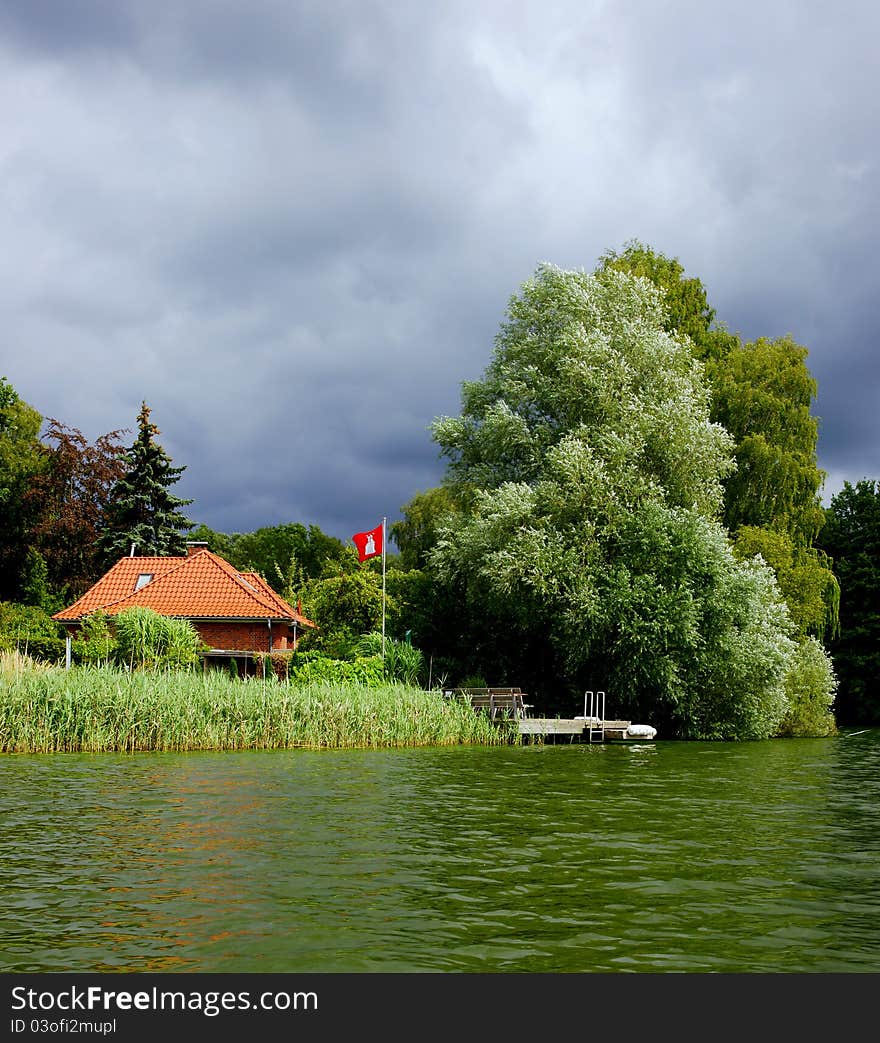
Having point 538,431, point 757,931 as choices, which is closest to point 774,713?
point 538,431

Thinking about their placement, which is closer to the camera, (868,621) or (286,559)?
(868,621)

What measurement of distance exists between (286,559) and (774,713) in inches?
2229

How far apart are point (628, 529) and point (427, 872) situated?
25.0 m

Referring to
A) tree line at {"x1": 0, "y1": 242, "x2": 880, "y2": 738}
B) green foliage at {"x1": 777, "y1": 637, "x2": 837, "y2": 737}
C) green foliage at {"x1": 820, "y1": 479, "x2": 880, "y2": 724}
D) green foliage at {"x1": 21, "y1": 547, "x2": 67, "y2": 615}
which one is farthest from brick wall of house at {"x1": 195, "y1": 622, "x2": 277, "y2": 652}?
green foliage at {"x1": 820, "y1": 479, "x2": 880, "y2": 724}

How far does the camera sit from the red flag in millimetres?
36438

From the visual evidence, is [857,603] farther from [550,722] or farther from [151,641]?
[151,641]

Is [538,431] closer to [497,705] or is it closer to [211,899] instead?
[497,705]

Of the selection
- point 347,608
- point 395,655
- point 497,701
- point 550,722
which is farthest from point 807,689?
point 347,608

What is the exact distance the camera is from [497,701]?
113ft

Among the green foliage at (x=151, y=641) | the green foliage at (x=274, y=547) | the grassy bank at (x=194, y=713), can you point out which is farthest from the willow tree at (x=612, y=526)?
the green foliage at (x=274, y=547)

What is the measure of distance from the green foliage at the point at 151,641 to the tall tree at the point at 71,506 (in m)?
25.9

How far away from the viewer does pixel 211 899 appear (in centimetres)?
1025

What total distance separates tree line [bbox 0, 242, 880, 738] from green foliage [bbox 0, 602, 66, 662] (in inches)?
411
